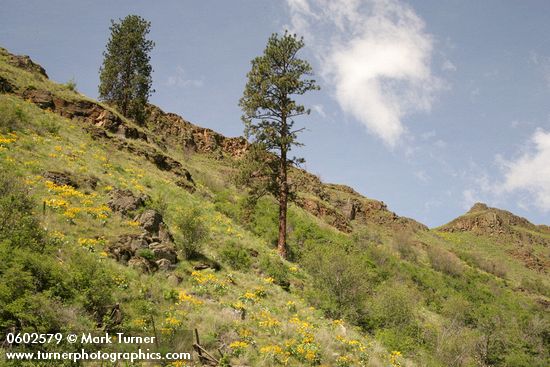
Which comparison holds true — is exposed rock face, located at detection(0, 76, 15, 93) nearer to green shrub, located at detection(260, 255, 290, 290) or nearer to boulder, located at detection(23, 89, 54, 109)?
boulder, located at detection(23, 89, 54, 109)

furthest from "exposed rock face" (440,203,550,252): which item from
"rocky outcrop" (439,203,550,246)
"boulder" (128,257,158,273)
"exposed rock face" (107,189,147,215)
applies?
"boulder" (128,257,158,273)

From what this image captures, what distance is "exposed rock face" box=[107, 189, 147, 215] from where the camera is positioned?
16.7 m

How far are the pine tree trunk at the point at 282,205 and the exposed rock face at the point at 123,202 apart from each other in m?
8.79

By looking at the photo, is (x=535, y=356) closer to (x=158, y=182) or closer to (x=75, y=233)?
(x=158, y=182)

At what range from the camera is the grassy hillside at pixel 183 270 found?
33.6 feet

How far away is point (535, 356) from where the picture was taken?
26.5 meters

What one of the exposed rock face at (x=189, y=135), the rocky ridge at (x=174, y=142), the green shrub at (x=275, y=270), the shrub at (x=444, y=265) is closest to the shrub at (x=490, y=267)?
the rocky ridge at (x=174, y=142)

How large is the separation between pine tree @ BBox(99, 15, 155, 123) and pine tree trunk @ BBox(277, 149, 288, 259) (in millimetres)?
19451

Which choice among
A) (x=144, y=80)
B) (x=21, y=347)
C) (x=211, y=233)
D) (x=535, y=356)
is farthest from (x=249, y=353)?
(x=144, y=80)

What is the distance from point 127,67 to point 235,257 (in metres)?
26.5

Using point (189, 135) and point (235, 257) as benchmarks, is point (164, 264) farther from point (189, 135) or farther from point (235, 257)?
point (189, 135)

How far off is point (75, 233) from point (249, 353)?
7.25 meters

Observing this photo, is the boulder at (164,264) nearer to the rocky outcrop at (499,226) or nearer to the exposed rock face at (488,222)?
the rocky outcrop at (499,226)

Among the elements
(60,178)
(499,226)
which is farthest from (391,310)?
(499,226)
